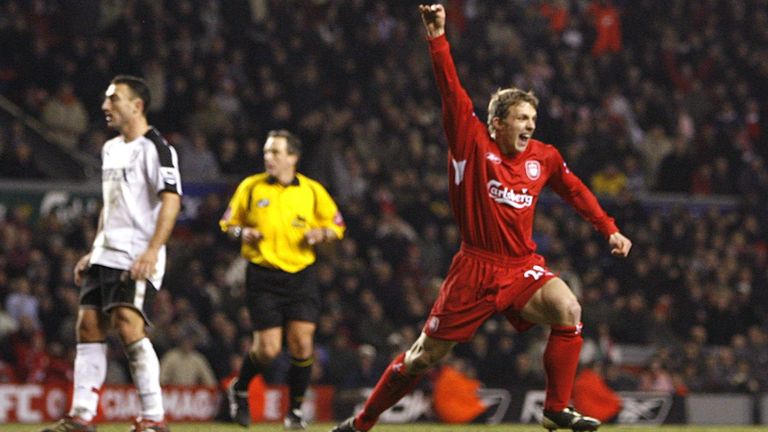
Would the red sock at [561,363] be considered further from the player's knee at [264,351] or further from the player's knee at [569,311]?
the player's knee at [264,351]

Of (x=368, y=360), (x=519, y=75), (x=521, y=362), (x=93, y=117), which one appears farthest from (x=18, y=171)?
(x=519, y=75)

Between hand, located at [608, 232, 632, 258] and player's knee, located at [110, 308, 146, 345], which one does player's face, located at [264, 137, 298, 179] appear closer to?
player's knee, located at [110, 308, 146, 345]

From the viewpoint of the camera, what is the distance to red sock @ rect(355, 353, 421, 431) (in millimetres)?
8859

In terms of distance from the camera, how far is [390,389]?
8891 millimetres

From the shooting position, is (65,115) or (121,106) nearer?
(121,106)

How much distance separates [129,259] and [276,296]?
3.15m

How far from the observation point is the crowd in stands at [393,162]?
1712cm

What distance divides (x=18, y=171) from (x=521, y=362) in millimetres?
6757

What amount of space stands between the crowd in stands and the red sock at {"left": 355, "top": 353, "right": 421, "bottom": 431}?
22.7 ft

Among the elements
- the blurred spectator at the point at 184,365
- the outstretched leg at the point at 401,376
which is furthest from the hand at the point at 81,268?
the blurred spectator at the point at 184,365

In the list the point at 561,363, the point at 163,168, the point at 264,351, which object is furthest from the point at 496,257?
the point at 264,351

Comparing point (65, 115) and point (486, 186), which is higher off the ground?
point (65, 115)

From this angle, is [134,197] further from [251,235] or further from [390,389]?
[251,235]

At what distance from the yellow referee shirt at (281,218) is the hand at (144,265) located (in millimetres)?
3179
